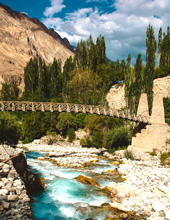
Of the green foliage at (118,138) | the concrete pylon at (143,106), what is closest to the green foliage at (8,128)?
the green foliage at (118,138)

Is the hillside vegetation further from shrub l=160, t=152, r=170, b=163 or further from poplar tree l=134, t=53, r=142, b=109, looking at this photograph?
shrub l=160, t=152, r=170, b=163

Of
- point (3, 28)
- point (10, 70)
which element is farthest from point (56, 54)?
point (10, 70)

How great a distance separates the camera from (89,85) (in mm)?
32438

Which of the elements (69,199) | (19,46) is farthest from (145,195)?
(19,46)

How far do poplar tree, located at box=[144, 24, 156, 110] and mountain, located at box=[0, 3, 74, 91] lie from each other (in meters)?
40.9

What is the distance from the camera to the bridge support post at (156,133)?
600 inches

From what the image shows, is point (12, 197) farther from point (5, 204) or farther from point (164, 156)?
point (164, 156)

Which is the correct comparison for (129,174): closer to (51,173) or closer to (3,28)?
(51,173)

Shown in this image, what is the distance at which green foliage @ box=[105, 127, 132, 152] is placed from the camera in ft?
67.2

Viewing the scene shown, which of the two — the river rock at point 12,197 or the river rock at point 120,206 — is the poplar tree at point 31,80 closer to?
the river rock at point 120,206

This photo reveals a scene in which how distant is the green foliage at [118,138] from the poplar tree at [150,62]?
451cm

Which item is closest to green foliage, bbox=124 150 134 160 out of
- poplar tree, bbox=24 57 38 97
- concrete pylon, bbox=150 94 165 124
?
concrete pylon, bbox=150 94 165 124

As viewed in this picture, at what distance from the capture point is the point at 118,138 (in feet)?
67.7

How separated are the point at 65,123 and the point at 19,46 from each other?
54.0m
